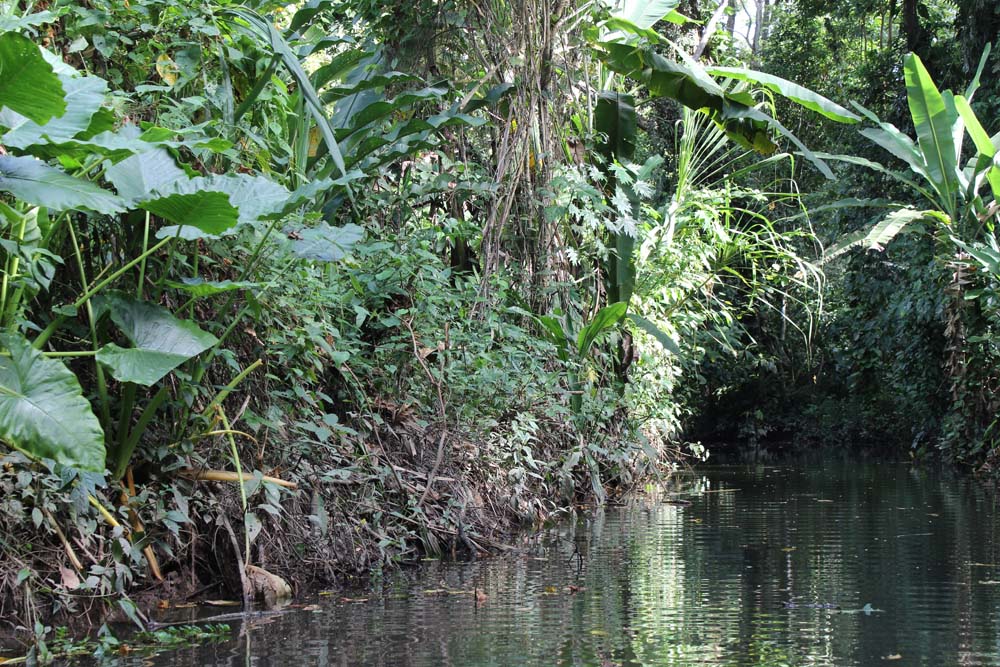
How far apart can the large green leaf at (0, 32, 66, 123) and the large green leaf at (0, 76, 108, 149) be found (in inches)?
2.8

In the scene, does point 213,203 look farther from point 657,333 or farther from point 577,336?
point 657,333

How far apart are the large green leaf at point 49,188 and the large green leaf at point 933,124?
300 inches

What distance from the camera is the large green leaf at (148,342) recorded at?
3598mm

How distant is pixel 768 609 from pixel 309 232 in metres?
2.27

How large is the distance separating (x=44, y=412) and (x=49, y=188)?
743 mm

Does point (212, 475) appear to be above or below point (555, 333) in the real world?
below

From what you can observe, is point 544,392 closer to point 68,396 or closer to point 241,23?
point 241,23

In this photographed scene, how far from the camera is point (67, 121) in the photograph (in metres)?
3.59

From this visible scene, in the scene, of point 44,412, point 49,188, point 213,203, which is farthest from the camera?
point 213,203

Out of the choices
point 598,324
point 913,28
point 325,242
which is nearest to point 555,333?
point 598,324

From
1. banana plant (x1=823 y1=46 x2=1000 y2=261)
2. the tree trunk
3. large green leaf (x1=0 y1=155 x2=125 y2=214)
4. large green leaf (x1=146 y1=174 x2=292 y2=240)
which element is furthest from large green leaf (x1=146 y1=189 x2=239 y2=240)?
the tree trunk

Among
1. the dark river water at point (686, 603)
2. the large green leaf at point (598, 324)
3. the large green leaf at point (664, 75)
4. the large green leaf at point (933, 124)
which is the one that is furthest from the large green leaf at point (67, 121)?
the large green leaf at point (933, 124)

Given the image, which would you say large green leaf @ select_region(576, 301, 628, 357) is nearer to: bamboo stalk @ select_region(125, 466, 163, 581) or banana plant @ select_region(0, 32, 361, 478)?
banana plant @ select_region(0, 32, 361, 478)

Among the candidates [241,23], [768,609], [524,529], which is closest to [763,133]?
[524,529]
